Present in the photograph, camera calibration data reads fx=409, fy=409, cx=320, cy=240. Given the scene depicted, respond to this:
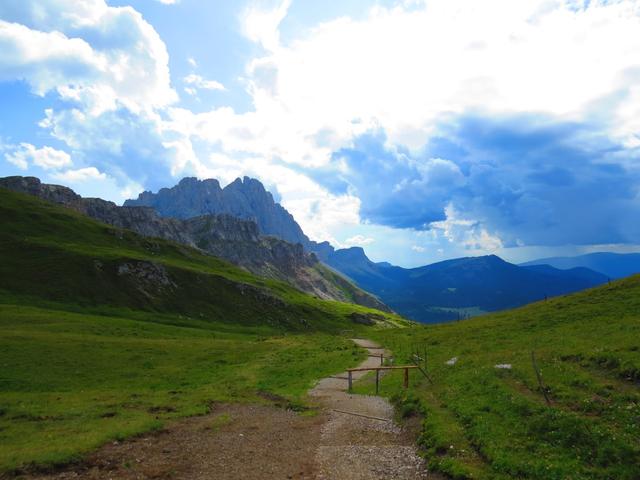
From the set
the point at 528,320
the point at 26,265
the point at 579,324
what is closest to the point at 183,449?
the point at 579,324

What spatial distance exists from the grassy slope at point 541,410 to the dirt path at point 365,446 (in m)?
1.32

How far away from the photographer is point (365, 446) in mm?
22922

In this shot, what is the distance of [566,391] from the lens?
2336 cm

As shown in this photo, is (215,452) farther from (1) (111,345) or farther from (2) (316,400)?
(1) (111,345)

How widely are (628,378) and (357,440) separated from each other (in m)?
16.0

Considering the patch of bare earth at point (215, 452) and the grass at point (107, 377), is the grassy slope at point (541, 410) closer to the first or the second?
the patch of bare earth at point (215, 452)

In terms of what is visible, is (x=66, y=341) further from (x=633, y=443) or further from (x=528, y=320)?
(x=528, y=320)

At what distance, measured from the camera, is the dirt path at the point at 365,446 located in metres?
19.3

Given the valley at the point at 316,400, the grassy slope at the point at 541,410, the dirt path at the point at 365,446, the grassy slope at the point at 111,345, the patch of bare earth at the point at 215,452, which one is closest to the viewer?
the grassy slope at the point at 541,410

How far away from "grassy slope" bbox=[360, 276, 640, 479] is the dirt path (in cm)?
132

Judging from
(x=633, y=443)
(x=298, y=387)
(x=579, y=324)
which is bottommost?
(x=298, y=387)

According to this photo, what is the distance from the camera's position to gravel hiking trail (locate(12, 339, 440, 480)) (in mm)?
19578

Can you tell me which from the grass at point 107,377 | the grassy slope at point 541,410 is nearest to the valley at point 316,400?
the grassy slope at point 541,410

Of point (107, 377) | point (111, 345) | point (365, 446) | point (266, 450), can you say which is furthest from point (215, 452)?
point (111, 345)
